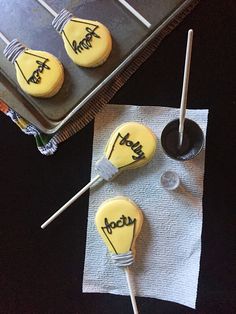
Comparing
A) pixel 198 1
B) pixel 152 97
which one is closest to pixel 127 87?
pixel 152 97

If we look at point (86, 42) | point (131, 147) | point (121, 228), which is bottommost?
point (121, 228)

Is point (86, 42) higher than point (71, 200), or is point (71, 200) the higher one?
point (86, 42)

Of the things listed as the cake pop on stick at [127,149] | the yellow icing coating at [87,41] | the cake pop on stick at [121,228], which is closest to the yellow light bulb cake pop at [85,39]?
the yellow icing coating at [87,41]

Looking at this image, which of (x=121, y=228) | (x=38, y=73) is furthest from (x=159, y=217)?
(x=38, y=73)

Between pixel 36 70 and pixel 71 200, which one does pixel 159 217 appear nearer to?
pixel 71 200

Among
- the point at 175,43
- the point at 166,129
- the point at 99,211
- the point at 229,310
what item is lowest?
the point at 229,310

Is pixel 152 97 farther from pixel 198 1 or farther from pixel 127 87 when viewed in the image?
pixel 198 1
